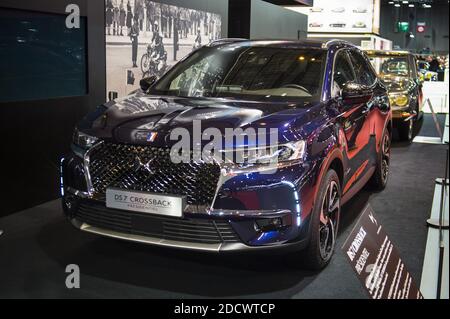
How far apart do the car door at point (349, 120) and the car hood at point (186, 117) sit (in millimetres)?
454

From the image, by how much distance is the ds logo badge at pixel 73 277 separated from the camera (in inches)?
152

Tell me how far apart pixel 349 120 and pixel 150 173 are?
188cm

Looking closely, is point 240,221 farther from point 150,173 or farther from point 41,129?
point 41,129

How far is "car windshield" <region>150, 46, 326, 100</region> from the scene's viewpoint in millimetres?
4582

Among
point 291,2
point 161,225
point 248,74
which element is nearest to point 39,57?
point 248,74

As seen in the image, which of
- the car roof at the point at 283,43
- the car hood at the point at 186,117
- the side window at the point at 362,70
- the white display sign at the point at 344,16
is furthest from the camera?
the white display sign at the point at 344,16

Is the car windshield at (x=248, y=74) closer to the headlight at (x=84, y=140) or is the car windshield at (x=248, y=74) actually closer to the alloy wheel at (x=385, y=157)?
Answer: the headlight at (x=84, y=140)

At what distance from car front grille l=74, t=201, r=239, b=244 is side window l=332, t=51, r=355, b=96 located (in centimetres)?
163

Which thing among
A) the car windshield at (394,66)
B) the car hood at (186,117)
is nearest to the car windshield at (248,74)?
the car hood at (186,117)

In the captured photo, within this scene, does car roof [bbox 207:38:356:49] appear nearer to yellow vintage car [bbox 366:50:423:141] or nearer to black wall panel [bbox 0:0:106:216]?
black wall panel [bbox 0:0:106:216]

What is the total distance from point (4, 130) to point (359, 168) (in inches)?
124

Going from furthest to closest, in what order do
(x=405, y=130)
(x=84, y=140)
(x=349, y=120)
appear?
(x=405, y=130) < (x=349, y=120) < (x=84, y=140)

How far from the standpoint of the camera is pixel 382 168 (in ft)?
21.4

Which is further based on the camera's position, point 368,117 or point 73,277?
point 368,117
